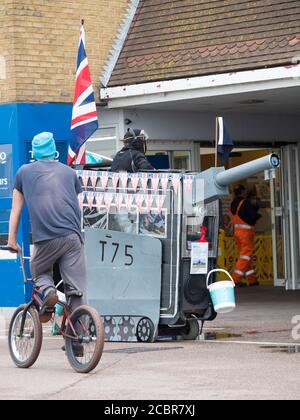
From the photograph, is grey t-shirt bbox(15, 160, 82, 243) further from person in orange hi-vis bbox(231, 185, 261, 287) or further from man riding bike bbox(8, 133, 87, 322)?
person in orange hi-vis bbox(231, 185, 261, 287)

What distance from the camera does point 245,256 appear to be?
21688 millimetres

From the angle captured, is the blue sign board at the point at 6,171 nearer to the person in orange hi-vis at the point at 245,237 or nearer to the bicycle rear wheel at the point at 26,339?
the person in orange hi-vis at the point at 245,237

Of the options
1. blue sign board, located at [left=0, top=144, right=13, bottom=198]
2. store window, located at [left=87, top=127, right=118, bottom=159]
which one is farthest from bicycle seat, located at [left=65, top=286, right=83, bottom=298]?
store window, located at [left=87, top=127, right=118, bottom=159]

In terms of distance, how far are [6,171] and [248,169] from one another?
6.30 m

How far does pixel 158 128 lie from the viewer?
18328 millimetres

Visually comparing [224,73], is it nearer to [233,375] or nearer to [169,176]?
[169,176]

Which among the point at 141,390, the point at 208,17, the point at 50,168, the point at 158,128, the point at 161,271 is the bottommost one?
the point at 141,390

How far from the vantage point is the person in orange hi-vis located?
21.7m

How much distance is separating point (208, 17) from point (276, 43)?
1.69 metres

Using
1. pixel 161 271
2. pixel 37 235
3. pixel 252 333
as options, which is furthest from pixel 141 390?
pixel 252 333

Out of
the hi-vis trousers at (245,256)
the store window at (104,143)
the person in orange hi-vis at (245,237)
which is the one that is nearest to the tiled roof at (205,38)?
the store window at (104,143)

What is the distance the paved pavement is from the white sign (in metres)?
0.77

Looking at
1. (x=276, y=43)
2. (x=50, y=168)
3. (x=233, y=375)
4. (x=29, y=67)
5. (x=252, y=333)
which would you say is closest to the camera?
(x=233, y=375)

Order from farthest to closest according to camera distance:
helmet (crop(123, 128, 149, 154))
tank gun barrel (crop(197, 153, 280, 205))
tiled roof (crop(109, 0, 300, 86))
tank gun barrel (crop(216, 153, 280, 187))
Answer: tiled roof (crop(109, 0, 300, 86)) < helmet (crop(123, 128, 149, 154)) < tank gun barrel (crop(197, 153, 280, 205)) < tank gun barrel (crop(216, 153, 280, 187))
